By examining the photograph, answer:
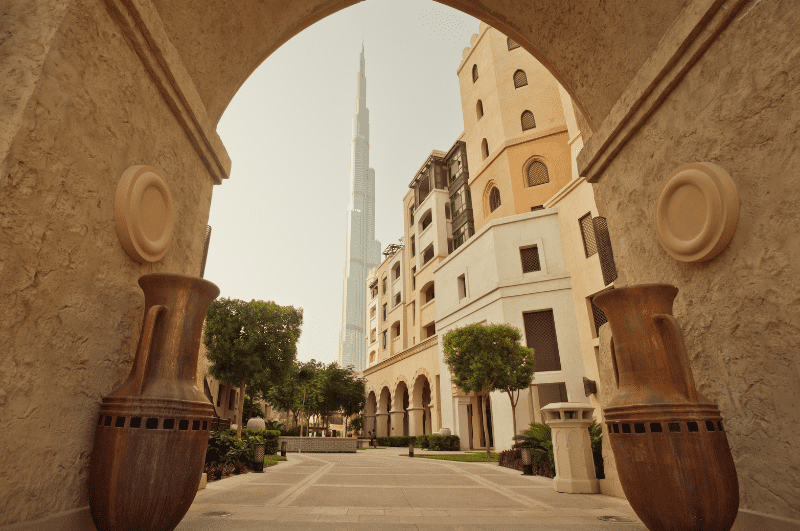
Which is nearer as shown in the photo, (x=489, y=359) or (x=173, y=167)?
(x=173, y=167)

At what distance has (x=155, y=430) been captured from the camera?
2832 millimetres

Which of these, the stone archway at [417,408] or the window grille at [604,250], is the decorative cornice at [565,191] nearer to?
the window grille at [604,250]

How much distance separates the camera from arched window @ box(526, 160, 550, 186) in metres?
23.4

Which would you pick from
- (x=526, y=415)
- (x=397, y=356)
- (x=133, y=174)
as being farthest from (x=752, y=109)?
(x=397, y=356)

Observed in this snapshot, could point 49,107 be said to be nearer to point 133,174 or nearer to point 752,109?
point 133,174

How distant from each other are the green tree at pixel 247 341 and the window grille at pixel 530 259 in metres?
11.5

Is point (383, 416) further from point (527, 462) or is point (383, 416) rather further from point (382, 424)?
point (527, 462)

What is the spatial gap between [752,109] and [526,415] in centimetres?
1735

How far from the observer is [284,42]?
5.89 meters

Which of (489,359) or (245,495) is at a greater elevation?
(489,359)

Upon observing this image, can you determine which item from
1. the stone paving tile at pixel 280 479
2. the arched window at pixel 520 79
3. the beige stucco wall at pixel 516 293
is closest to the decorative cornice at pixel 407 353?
the beige stucco wall at pixel 516 293

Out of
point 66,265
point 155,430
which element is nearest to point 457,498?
point 155,430

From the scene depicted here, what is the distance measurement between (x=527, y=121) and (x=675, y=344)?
2330 cm

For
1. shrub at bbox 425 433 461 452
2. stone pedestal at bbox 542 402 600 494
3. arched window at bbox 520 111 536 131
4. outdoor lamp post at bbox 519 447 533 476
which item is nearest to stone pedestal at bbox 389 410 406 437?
shrub at bbox 425 433 461 452
